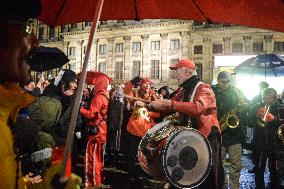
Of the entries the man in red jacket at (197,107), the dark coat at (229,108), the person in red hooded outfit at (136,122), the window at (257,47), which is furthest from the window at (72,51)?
the man in red jacket at (197,107)

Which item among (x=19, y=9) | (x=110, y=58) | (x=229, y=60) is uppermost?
(x=110, y=58)

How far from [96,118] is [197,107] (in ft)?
10.9

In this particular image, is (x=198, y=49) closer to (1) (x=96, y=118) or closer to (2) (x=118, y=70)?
(2) (x=118, y=70)

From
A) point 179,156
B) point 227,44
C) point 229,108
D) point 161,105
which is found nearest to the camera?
point 179,156

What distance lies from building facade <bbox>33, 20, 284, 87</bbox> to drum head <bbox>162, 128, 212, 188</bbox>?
121 ft

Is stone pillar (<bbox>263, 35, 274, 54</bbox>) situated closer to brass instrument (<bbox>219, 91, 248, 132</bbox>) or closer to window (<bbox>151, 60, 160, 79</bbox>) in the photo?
window (<bbox>151, 60, 160, 79</bbox>)

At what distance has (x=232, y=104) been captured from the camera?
7.27 m

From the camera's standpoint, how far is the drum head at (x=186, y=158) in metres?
4.36

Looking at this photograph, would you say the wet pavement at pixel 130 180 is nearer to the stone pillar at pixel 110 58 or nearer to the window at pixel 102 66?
the stone pillar at pixel 110 58

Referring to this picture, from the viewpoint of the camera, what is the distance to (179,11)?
3.58 metres

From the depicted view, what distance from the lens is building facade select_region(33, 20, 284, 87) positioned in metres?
44.5

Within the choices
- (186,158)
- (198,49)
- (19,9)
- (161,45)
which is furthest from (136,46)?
(19,9)

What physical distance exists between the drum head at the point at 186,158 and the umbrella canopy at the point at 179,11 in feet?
5.15

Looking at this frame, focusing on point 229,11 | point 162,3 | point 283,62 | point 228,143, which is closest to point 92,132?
point 228,143
